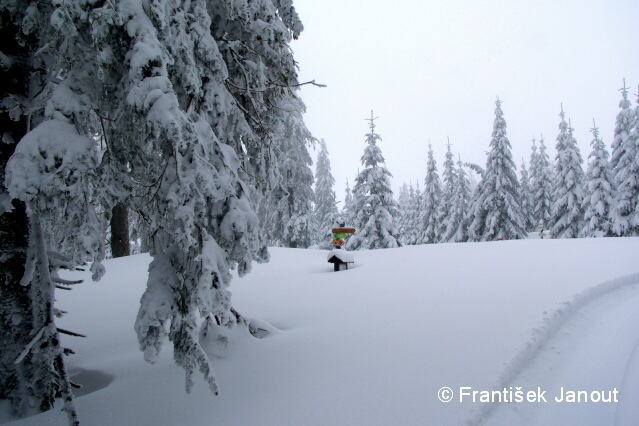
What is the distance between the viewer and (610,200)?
2672 centimetres

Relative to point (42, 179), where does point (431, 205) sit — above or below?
above

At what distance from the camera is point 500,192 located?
29.0 m

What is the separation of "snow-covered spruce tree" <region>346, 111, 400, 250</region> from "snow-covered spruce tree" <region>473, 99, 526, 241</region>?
378 inches

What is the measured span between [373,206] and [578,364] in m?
20.0

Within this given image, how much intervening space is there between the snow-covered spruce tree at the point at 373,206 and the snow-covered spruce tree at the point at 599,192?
15.0 m

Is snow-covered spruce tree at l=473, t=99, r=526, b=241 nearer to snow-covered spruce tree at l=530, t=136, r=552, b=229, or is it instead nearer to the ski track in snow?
snow-covered spruce tree at l=530, t=136, r=552, b=229

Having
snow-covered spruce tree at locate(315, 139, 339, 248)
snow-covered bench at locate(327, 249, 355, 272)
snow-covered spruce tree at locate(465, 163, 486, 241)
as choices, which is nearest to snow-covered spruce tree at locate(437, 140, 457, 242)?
snow-covered spruce tree at locate(465, 163, 486, 241)

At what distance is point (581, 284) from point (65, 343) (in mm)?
8827

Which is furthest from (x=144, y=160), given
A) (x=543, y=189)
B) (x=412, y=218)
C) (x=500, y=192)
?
(x=412, y=218)

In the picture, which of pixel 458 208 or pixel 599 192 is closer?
pixel 599 192

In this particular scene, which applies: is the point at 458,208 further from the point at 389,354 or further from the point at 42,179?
the point at 42,179

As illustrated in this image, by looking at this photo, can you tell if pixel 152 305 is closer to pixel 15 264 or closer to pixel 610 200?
pixel 15 264

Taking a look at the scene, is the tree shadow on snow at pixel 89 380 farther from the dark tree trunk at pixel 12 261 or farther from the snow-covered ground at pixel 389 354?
the dark tree trunk at pixel 12 261

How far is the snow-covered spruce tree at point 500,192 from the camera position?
28812mm
